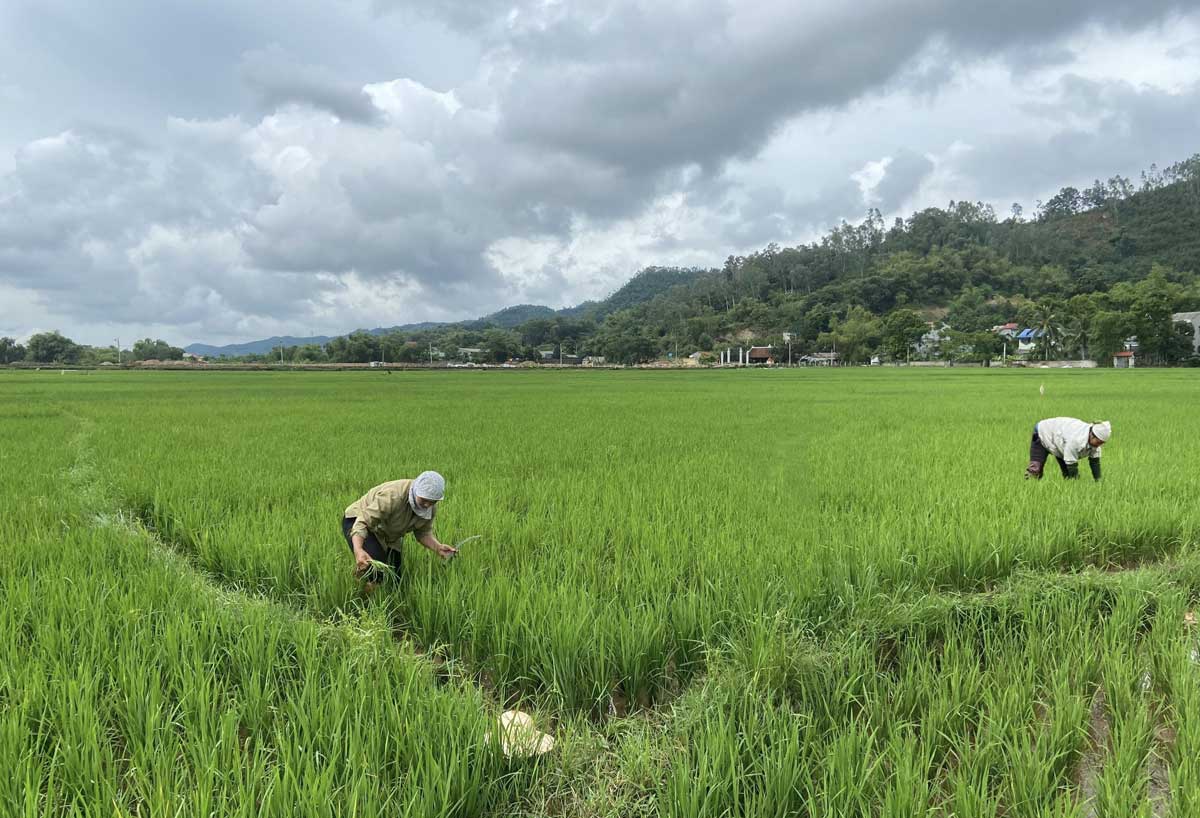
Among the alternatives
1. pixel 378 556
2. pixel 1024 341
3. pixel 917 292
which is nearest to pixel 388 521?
pixel 378 556

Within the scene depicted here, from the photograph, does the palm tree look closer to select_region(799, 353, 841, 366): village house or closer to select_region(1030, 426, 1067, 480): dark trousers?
select_region(799, 353, 841, 366): village house

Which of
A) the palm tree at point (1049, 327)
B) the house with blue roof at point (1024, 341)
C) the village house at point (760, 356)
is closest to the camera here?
the palm tree at point (1049, 327)

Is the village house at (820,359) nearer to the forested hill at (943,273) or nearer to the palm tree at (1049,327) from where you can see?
the forested hill at (943,273)

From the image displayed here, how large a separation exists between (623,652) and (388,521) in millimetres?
1511

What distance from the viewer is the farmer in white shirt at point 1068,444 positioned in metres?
5.12

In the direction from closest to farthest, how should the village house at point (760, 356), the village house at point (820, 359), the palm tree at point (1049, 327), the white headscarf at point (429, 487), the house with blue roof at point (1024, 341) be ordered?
1. the white headscarf at point (429, 487)
2. the palm tree at point (1049, 327)
3. the house with blue roof at point (1024, 341)
4. the village house at point (820, 359)
5. the village house at point (760, 356)

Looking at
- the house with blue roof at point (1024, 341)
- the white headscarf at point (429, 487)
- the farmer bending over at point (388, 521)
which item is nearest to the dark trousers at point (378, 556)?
the farmer bending over at point (388, 521)

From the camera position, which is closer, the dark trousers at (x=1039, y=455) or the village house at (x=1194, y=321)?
the dark trousers at (x=1039, y=455)

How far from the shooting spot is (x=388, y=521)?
3121mm

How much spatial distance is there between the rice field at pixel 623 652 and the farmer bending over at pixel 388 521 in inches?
8.4

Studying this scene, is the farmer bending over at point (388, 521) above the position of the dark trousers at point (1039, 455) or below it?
above

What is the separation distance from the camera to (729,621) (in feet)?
8.99

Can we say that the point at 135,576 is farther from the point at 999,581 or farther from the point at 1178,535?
the point at 1178,535

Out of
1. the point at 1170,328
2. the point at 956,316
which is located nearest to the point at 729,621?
the point at 1170,328
